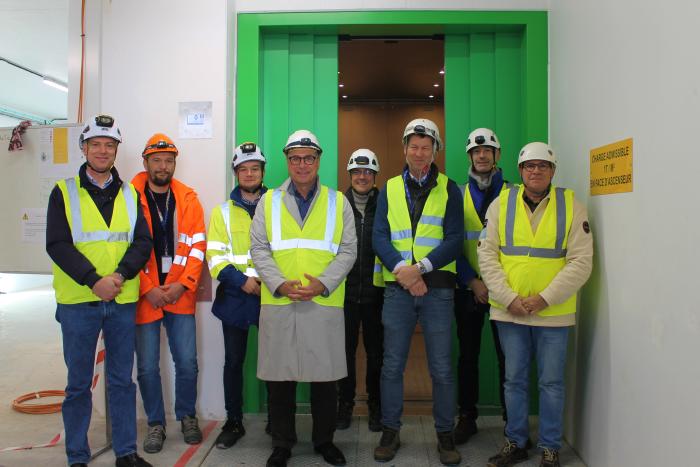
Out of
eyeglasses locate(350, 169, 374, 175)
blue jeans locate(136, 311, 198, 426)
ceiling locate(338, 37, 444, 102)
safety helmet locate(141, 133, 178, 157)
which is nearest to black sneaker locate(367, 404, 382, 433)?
blue jeans locate(136, 311, 198, 426)

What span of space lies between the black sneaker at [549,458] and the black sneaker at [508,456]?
133mm

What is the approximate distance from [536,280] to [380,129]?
5621 millimetres

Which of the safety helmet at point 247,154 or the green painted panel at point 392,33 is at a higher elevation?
the green painted panel at point 392,33

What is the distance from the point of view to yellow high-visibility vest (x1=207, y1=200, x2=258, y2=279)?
3.12 meters

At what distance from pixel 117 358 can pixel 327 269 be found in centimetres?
121

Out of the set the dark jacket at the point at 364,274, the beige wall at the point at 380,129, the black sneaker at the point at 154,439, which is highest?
the beige wall at the point at 380,129

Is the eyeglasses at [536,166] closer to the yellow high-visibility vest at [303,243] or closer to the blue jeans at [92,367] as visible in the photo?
the yellow high-visibility vest at [303,243]

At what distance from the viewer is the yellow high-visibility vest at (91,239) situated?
2607mm

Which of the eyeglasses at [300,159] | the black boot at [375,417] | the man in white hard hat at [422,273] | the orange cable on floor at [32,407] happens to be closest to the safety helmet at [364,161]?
the man in white hard hat at [422,273]

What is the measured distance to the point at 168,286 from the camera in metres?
3.04

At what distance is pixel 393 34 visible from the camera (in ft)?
12.5

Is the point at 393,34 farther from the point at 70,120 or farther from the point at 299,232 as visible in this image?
the point at 70,120

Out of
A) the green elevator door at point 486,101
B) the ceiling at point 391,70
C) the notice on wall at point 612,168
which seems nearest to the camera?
the notice on wall at point 612,168

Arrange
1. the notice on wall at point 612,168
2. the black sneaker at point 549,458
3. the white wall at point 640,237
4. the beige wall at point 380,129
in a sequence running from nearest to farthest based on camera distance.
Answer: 1. the white wall at point 640,237
2. the notice on wall at point 612,168
3. the black sneaker at point 549,458
4. the beige wall at point 380,129
